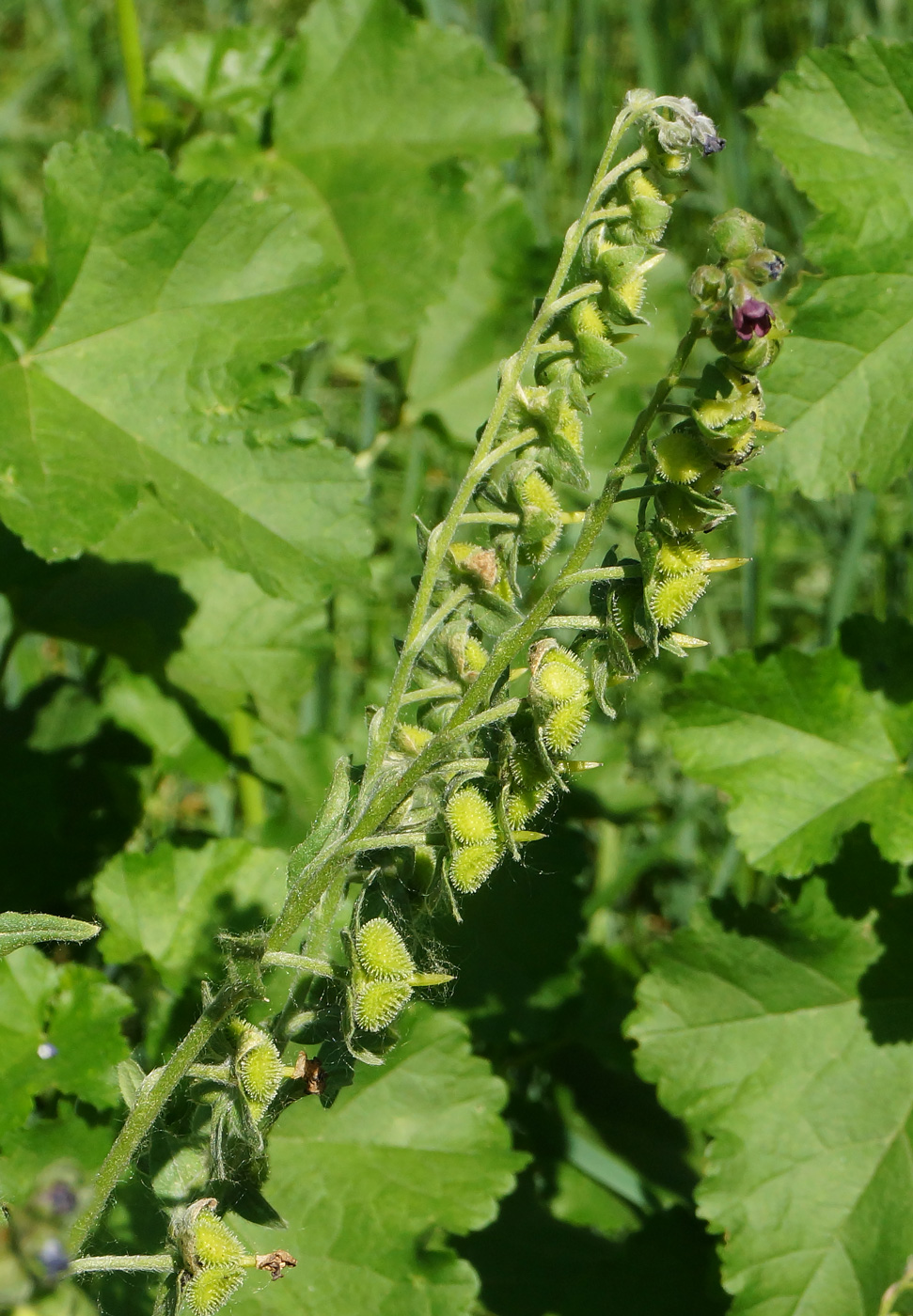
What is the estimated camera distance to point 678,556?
4.67 ft

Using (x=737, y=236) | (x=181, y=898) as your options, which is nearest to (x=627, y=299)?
(x=737, y=236)

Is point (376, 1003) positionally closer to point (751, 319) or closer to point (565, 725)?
point (565, 725)

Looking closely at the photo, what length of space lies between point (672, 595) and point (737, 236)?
0.37m

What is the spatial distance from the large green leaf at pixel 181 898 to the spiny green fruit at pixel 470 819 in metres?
1.07

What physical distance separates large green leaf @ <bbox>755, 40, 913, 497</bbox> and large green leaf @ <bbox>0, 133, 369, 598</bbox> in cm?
81

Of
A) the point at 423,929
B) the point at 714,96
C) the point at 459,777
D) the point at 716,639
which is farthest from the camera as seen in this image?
the point at 714,96

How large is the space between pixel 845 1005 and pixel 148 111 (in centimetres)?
236

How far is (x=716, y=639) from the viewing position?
3676 mm

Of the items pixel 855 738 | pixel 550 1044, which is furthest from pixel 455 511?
pixel 550 1044

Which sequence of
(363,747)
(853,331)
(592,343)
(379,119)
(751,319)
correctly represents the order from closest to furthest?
(751,319) → (592,343) → (853,331) → (363,747) → (379,119)

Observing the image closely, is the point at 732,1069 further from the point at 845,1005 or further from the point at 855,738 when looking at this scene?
the point at 855,738

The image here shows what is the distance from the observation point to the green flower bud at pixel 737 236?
138 centimetres

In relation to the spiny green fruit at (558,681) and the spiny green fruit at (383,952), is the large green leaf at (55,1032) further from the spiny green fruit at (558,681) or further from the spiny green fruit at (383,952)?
the spiny green fruit at (558,681)

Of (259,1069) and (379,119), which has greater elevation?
(379,119)
